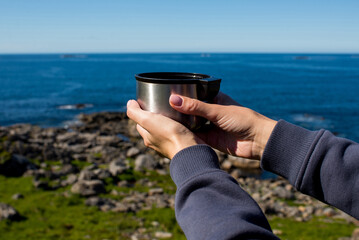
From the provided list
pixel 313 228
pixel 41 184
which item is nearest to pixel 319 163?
pixel 313 228

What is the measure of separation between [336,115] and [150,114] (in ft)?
130

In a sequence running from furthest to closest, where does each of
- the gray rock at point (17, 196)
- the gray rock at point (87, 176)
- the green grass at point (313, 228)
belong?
the gray rock at point (87, 176) → the gray rock at point (17, 196) → the green grass at point (313, 228)

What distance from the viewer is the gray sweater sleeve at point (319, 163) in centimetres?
218

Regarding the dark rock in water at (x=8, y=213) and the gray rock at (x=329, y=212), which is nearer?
the dark rock in water at (x=8, y=213)

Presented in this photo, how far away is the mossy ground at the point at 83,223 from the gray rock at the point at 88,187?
0.34m

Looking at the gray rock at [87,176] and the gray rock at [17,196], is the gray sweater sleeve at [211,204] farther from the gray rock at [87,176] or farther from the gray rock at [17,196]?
the gray rock at [87,176]

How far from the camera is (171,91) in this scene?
8.62 feet

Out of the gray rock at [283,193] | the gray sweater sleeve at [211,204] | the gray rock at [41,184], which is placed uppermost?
the gray sweater sleeve at [211,204]

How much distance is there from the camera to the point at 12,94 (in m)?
54.5

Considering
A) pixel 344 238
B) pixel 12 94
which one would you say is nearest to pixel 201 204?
pixel 344 238

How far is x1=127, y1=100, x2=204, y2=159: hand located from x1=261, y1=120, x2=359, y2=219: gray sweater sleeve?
2.05ft

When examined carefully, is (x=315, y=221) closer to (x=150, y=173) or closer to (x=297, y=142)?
(x=150, y=173)

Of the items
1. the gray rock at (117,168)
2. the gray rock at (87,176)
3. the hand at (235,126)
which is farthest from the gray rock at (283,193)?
the hand at (235,126)

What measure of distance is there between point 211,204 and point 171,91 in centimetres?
116
